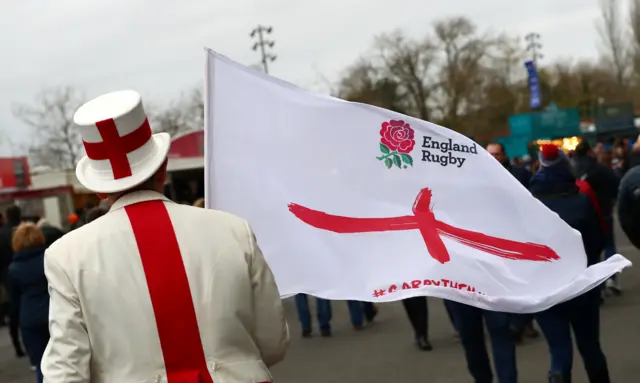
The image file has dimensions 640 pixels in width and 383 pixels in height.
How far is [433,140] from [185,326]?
2.41 m

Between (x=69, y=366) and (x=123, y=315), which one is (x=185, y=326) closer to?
(x=123, y=315)

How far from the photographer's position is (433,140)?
14.2 feet

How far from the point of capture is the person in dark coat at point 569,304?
4637 mm

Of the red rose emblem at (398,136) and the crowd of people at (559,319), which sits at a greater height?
the red rose emblem at (398,136)

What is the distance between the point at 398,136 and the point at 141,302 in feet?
7.72

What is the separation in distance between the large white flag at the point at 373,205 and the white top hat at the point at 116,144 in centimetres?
142

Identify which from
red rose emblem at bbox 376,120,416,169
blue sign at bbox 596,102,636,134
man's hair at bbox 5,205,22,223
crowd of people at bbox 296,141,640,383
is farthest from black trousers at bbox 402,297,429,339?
blue sign at bbox 596,102,636,134

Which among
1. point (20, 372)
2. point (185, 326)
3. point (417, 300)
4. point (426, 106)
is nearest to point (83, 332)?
point (185, 326)

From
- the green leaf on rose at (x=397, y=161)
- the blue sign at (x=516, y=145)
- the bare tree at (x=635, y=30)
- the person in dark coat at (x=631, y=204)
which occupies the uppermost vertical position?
the bare tree at (x=635, y=30)

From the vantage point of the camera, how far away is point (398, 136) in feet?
14.1

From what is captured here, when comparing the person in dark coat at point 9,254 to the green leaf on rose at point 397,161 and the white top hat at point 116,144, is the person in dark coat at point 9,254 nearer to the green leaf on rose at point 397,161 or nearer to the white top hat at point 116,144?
the green leaf on rose at point 397,161

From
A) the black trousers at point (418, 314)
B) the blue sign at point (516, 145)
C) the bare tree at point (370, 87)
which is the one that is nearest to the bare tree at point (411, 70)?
the bare tree at point (370, 87)

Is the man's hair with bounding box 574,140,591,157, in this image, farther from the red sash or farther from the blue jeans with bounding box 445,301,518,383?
the red sash

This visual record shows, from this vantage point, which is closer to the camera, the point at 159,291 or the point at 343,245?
the point at 159,291
